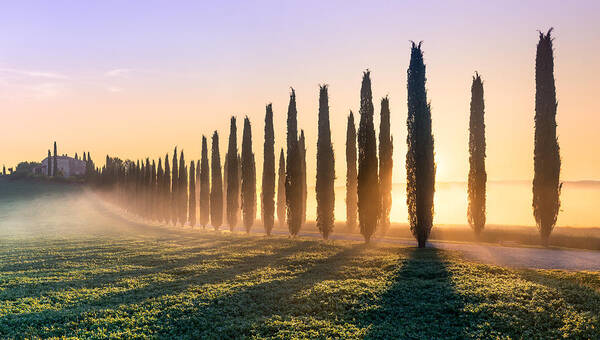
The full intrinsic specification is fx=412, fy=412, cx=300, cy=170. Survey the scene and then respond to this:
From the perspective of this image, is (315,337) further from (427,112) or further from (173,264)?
(427,112)

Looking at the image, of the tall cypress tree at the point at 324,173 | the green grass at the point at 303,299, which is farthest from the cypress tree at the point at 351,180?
the green grass at the point at 303,299

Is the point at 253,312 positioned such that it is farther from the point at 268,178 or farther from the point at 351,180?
the point at 351,180

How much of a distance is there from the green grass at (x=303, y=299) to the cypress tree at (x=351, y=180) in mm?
19646

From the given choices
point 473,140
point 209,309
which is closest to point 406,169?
point 473,140

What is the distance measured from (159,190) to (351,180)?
33.3 metres

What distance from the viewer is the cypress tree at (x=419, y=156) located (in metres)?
25.0

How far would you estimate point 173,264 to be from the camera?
22250 mm

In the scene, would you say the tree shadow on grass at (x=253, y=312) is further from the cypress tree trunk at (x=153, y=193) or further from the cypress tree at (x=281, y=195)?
the cypress tree trunk at (x=153, y=193)

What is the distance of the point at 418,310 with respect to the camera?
13211 millimetres

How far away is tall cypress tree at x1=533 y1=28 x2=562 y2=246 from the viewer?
Result: 28016 millimetres

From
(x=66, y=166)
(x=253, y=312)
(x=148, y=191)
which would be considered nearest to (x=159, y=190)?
(x=148, y=191)

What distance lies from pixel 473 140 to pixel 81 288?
3000 cm

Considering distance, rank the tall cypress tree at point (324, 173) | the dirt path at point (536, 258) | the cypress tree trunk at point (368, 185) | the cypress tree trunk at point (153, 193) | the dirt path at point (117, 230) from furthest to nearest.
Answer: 1. the cypress tree trunk at point (153, 193)
2. the tall cypress tree at point (324, 173)
3. the cypress tree trunk at point (368, 185)
4. the dirt path at point (117, 230)
5. the dirt path at point (536, 258)

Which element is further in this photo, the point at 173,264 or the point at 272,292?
the point at 173,264
